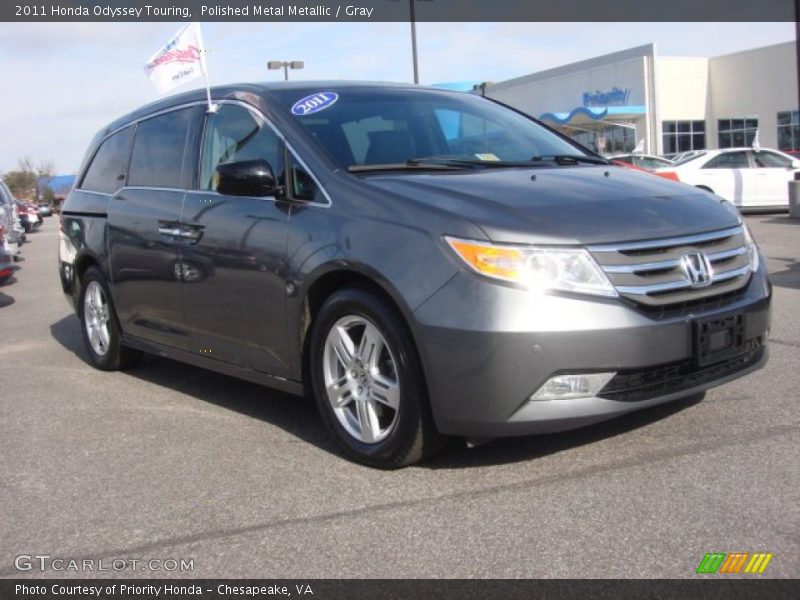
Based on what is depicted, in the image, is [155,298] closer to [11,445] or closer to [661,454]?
[11,445]

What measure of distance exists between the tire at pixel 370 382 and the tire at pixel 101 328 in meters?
2.59

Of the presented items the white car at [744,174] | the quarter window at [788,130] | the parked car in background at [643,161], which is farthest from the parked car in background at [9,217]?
the quarter window at [788,130]

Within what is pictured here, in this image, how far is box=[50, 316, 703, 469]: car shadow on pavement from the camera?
405 centimetres

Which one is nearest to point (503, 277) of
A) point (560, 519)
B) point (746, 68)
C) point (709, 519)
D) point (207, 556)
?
point (560, 519)

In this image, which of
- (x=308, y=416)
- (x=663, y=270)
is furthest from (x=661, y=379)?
(x=308, y=416)

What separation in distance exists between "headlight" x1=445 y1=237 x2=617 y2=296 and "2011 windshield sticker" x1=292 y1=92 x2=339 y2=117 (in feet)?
5.18

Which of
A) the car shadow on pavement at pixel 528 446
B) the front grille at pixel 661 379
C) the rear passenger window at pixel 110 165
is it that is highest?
the rear passenger window at pixel 110 165

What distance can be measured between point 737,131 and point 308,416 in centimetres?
4421

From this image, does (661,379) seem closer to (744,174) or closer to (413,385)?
(413,385)

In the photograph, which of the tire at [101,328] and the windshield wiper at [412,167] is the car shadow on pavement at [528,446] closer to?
the windshield wiper at [412,167]

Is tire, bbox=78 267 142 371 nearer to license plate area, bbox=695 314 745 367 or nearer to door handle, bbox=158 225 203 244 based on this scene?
door handle, bbox=158 225 203 244

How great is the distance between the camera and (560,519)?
10.8 feet

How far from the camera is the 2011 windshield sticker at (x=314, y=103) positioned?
4607 millimetres

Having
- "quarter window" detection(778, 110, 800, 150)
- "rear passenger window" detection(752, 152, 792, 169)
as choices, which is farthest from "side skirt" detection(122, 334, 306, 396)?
"quarter window" detection(778, 110, 800, 150)
